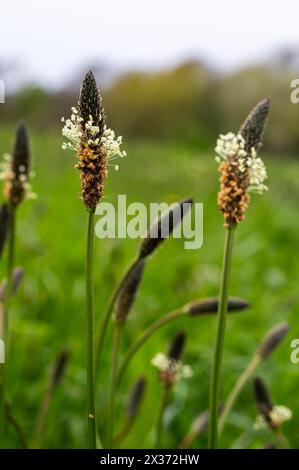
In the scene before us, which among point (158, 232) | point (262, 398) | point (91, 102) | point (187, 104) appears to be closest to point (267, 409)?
point (262, 398)

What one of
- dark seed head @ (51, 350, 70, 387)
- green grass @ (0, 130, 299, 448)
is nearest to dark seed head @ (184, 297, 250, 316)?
dark seed head @ (51, 350, 70, 387)

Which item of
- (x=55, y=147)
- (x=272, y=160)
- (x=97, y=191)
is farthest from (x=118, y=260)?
(x=272, y=160)

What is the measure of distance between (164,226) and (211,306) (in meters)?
0.17

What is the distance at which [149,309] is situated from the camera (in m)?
2.25

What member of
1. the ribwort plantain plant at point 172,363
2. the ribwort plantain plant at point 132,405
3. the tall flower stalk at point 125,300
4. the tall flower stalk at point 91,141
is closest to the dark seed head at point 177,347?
the ribwort plantain plant at point 172,363

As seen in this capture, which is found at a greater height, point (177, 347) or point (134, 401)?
point (177, 347)

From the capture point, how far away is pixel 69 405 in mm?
1810

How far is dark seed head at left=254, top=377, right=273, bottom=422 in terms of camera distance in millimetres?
1106

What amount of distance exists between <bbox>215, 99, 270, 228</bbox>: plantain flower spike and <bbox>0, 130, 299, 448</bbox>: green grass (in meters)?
0.74

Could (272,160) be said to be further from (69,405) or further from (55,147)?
(69,405)

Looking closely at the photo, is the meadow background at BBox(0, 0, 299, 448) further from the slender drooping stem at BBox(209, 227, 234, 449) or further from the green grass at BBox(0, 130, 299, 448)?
the slender drooping stem at BBox(209, 227, 234, 449)

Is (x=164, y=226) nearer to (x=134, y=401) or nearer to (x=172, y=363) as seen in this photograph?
(x=172, y=363)

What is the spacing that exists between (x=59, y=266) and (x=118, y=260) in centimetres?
33
